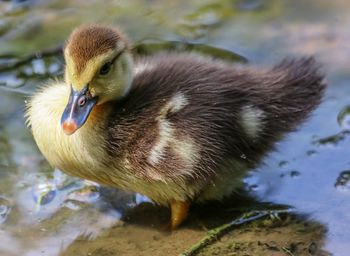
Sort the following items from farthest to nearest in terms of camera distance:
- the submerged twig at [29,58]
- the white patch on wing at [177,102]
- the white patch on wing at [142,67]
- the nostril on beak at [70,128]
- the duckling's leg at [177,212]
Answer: the submerged twig at [29,58]
the white patch on wing at [142,67]
the duckling's leg at [177,212]
the white patch on wing at [177,102]
the nostril on beak at [70,128]

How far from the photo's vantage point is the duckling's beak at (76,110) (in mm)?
2322

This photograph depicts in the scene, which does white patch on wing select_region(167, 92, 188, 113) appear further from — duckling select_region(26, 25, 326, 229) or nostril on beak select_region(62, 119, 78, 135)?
nostril on beak select_region(62, 119, 78, 135)

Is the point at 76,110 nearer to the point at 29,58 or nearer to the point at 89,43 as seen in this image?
the point at 89,43

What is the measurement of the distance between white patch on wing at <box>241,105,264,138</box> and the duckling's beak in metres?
0.45

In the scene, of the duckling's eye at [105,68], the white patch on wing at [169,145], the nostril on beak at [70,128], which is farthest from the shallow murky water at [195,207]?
the duckling's eye at [105,68]

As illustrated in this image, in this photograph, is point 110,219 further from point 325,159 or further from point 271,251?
point 325,159

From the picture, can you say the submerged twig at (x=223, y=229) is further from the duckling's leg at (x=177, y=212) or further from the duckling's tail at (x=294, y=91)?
the duckling's tail at (x=294, y=91)

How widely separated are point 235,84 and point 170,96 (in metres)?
0.22

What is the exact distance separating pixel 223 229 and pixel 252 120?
0.33 metres

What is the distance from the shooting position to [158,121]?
2.41 m

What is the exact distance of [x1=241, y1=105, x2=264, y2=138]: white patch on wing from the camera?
250 centimetres

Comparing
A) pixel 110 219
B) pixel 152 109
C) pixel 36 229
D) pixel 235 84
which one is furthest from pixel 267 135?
pixel 36 229

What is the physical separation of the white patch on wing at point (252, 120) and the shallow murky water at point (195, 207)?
22cm

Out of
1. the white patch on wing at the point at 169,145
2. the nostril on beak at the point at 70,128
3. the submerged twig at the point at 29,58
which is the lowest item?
the submerged twig at the point at 29,58
